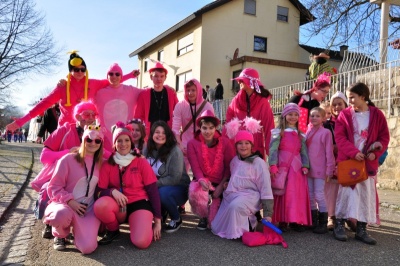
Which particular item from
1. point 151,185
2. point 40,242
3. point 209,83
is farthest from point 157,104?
point 209,83

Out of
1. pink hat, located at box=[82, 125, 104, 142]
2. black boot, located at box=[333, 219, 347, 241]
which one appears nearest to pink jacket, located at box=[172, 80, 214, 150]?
pink hat, located at box=[82, 125, 104, 142]

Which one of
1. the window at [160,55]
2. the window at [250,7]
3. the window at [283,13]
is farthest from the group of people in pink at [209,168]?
the window at [160,55]

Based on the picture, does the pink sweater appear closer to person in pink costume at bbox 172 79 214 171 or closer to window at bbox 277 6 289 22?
person in pink costume at bbox 172 79 214 171

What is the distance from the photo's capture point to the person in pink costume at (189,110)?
5387mm

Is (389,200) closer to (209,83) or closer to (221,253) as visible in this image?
(221,253)

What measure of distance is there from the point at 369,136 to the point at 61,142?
143 inches

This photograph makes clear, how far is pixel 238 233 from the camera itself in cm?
416

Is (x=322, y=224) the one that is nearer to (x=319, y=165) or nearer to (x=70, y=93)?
(x=319, y=165)

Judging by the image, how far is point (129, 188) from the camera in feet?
13.4

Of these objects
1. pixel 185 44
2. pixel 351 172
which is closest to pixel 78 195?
pixel 351 172

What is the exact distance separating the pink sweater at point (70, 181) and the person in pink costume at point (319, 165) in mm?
2664

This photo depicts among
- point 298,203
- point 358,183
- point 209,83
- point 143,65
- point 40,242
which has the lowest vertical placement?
point 40,242

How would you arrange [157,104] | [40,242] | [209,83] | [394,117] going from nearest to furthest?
[40,242] → [157,104] → [394,117] → [209,83]

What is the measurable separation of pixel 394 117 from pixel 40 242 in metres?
7.49
